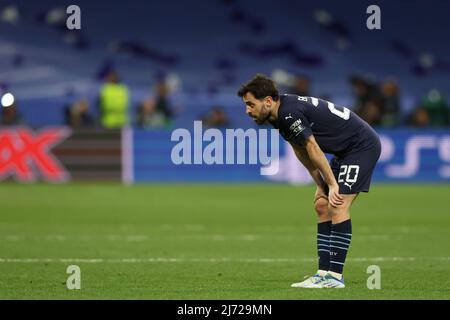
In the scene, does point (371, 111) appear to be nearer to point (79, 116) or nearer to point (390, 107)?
point (390, 107)

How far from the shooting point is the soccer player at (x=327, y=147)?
993 cm

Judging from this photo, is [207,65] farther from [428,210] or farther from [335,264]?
[335,264]

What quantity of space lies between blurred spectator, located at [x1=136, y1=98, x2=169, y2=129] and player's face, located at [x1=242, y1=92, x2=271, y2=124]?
1758 centimetres

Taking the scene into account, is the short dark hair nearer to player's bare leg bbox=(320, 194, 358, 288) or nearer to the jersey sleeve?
the jersey sleeve

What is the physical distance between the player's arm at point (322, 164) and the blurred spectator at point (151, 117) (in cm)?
1762

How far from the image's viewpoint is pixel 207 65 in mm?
33531

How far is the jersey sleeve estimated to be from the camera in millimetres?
9898

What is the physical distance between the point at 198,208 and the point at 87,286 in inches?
402

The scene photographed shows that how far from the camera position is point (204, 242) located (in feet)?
48.6

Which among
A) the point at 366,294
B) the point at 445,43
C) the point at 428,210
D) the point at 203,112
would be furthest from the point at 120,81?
the point at 366,294

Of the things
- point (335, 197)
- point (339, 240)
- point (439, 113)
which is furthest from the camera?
point (439, 113)

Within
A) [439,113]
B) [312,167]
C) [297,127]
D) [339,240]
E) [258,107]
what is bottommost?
[339,240]

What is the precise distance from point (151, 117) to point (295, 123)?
58.7 feet

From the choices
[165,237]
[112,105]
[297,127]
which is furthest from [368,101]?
[297,127]
